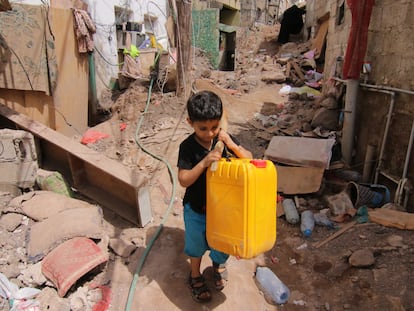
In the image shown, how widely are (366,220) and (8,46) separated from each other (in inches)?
233

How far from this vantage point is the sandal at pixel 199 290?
8.46ft

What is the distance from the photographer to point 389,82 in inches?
169

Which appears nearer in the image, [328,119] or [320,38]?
[328,119]

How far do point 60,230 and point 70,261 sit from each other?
403 mm

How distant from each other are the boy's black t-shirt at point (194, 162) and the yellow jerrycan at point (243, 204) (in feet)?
0.89

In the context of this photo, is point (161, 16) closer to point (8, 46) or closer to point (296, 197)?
point (8, 46)

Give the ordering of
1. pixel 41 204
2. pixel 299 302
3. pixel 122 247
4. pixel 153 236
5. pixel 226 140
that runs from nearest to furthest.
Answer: pixel 226 140 < pixel 299 302 < pixel 122 247 < pixel 153 236 < pixel 41 204

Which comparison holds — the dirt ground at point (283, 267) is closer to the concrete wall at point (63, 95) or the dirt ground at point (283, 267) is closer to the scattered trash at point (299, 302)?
the scattered trash at point (299, 302)

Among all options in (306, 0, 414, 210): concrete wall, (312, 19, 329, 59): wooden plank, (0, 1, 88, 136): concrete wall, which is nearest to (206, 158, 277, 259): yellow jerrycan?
(306, 0, 414, 210): concrete wall

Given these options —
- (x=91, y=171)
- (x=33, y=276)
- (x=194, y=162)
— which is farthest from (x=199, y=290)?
(x=91, y=171)

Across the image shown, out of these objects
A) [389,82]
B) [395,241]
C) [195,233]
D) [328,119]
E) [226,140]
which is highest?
[389,82]

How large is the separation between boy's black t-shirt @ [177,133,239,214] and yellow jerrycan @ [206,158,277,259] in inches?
A: 10.7

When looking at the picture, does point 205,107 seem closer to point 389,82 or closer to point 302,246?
point 302,246

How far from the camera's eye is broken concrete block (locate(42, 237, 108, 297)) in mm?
2629
